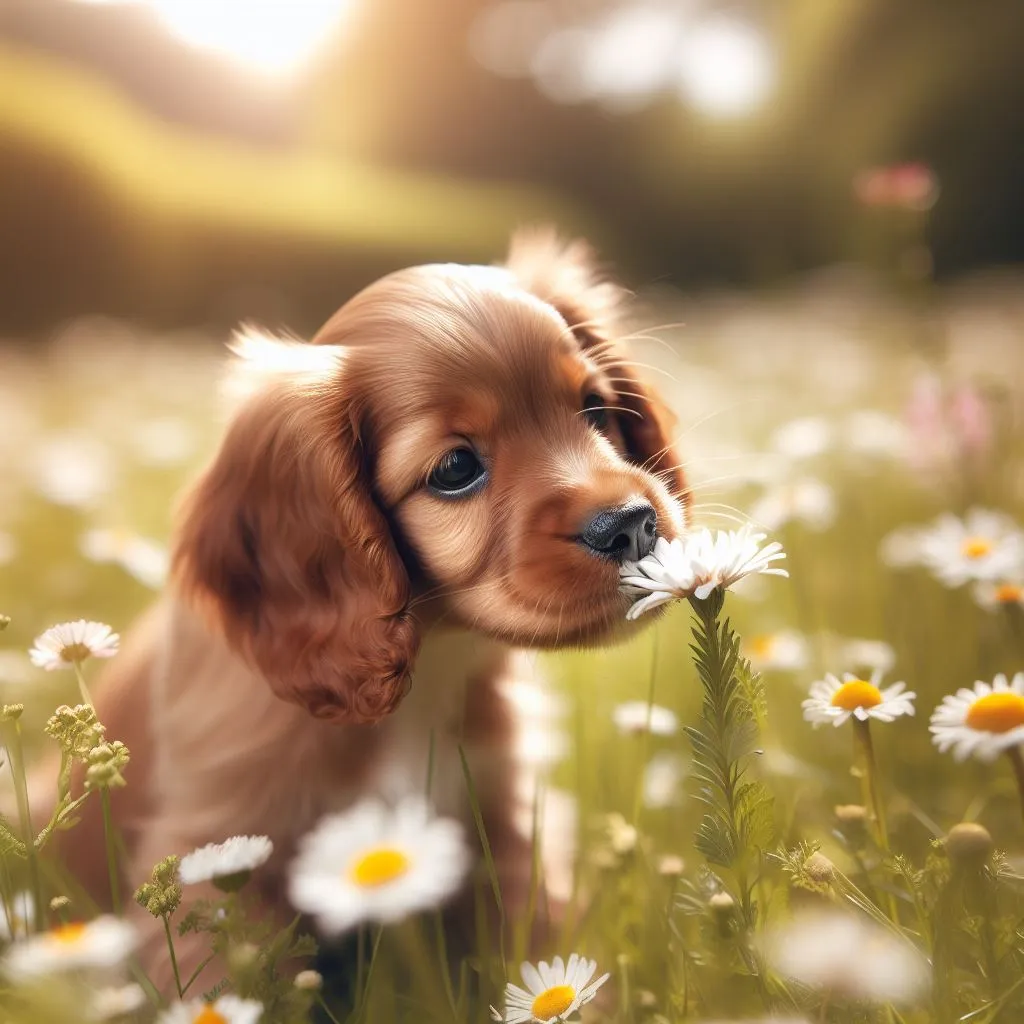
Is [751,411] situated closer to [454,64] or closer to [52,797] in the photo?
[52,797]

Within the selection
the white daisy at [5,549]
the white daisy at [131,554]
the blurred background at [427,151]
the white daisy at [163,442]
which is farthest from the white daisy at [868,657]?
the blurred background at [427,151]

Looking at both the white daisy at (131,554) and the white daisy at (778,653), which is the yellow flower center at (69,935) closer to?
the white daisy at (131,554)

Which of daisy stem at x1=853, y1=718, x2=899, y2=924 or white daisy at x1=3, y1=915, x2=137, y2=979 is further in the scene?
daisy stem at x1=853, y1=718, x2=899, y2=924

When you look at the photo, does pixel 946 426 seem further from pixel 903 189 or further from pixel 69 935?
pixel 69 935

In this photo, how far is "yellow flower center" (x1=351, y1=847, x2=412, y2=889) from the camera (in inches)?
28.8

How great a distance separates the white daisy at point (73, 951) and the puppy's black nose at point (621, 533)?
0.66m

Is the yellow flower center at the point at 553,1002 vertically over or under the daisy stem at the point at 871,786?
under

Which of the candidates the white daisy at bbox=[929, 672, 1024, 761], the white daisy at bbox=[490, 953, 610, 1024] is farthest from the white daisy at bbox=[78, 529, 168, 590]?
the white daisy at bbox=[929, 672, 1024, 761]

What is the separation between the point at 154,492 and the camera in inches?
126

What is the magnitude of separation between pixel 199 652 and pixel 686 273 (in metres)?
6.74

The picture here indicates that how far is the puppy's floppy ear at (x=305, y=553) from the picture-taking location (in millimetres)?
1241

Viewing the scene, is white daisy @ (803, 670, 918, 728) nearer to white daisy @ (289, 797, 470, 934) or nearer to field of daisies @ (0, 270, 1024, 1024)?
field of daisies @ (0, 270, 1024, 1024)

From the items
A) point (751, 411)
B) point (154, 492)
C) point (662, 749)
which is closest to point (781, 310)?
point (751, 411)

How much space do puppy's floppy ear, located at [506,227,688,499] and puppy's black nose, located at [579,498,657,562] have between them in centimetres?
28
